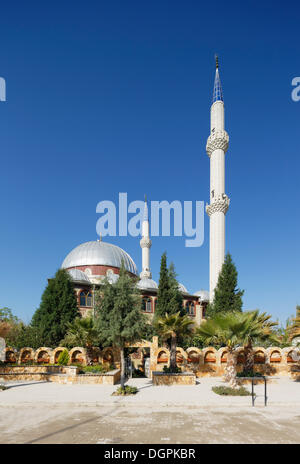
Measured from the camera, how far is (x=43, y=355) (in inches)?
947

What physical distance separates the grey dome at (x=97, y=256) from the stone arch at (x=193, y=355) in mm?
27102

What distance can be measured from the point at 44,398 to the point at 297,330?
14487 millimetres

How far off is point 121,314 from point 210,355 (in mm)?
11766

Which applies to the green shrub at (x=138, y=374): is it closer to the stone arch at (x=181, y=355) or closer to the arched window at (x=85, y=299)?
the stone arch at (x=181, y=355)

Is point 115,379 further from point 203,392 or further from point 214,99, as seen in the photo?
point 214,99

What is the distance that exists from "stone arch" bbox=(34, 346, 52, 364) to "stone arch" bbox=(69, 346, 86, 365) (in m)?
2.05

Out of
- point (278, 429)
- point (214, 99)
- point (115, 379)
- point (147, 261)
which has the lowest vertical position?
point (115, 379)

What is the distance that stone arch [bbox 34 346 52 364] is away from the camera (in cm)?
2341

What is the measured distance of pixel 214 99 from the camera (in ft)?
159

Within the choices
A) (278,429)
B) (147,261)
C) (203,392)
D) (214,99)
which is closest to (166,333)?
(203,392)

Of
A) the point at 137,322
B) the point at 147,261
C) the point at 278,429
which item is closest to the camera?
the point at 278,429

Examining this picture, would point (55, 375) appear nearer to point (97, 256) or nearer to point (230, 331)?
point (230, 331)

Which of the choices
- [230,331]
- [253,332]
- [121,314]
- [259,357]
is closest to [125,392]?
[121,314]

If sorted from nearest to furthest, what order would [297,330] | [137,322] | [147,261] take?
[137,322] < [297,330] < [147,261]
